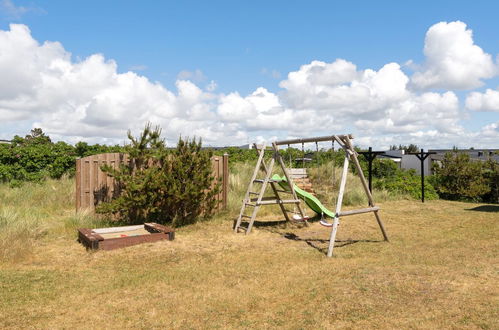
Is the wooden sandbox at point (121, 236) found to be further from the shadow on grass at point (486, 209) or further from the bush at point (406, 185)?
the bush at point (406, 185)

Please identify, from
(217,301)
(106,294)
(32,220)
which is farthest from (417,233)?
(32,220)

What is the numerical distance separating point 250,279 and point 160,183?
3.91m

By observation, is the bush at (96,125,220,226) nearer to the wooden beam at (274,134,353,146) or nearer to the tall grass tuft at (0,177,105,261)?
the tall grass tuft at (0,177,105,261)

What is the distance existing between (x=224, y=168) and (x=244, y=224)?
6.19ft

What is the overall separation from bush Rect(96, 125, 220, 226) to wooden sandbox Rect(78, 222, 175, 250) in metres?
0.54

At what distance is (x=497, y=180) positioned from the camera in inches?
587

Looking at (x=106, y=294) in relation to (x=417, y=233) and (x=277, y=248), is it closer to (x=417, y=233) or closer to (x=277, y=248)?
(x=277, y=248)

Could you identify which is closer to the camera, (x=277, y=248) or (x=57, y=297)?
(x=57, y=297)

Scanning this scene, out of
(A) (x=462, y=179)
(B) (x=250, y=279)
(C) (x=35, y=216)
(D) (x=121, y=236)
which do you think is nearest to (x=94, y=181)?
(C) (x=35, y=216)

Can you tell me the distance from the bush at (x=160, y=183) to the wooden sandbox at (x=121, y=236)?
0.54m

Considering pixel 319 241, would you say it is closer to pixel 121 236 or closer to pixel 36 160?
pixel 121 236

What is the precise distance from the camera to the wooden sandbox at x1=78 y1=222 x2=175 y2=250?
6.74m

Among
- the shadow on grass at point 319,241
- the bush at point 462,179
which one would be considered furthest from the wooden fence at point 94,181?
the bush at point 462,179

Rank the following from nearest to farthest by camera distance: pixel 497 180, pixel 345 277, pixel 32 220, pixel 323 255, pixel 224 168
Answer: pixel 345 277
pixel 323 255
pixel 32 220
pixel 224 168
pixel 497 180
